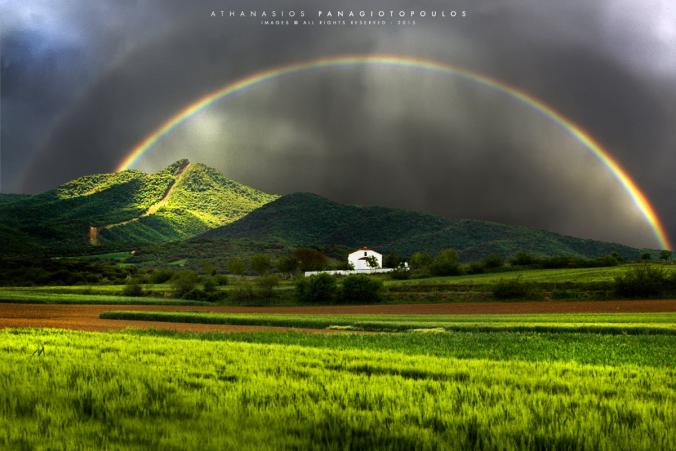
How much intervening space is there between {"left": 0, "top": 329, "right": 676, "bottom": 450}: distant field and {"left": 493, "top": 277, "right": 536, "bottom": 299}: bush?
212 ft

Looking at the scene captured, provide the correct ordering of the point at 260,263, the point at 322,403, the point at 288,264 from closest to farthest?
the point at 322,403
the point at 288,264
the point at 260,263

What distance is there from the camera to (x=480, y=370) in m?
14.9

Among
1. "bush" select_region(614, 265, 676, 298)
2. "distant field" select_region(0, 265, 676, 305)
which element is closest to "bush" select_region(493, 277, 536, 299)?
"distant field" select_region(0, 265, 676, 305)

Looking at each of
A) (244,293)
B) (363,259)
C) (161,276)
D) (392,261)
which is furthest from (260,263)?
(244,293)

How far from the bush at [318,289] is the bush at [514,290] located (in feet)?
82.4

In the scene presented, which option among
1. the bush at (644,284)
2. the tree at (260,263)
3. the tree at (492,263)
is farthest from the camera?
the tree at (260,263)

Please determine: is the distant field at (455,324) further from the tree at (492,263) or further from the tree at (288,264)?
the tree at (288,264)

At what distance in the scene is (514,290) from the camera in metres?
79.6

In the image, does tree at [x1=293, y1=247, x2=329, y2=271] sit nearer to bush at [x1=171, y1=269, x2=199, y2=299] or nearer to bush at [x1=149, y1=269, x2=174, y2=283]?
bush at [x1=149, y1=269, x2=174, y2=283]

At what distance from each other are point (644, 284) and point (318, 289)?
4706 centimetres

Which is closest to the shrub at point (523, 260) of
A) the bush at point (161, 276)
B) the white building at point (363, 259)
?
the white building at point (363, 259)

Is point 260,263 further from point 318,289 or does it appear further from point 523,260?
point 523,260

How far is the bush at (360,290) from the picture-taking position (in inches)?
3292

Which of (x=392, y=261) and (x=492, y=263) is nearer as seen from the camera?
(x=492, y=263)
